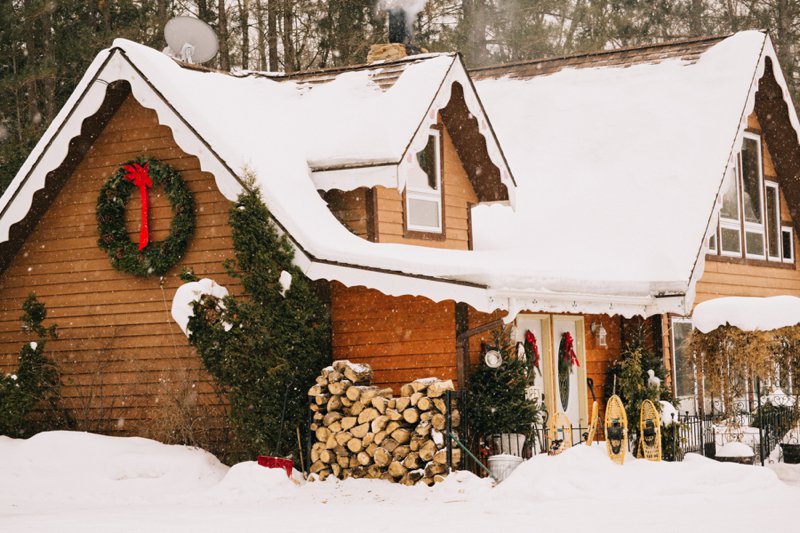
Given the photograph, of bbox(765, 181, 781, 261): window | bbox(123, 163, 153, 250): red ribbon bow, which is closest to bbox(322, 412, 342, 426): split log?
bbox(123, 163, 153, 250): red ribbon bow

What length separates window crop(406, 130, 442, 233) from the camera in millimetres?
17328

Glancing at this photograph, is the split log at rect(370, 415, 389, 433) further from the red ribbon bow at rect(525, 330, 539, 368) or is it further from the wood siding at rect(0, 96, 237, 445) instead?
the red ribbon bow at rect(525, 330, 539, 368)

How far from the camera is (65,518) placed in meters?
12.1

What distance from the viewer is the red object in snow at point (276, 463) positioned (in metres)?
14.2

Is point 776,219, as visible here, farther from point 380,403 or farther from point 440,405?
point 380,403

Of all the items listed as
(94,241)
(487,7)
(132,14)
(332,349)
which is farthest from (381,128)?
(487,7)

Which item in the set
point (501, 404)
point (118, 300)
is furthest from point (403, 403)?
point (118, 300)

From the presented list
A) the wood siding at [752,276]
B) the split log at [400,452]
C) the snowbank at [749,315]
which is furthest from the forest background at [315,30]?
the split log at [400,452]

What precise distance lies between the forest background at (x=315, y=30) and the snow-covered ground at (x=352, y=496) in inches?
507

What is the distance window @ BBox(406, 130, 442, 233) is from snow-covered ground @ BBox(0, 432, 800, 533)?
180 inches

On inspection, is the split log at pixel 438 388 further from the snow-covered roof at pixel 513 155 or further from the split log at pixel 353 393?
the snow-covered roof at pixel 513 155

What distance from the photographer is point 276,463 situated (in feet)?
46.7

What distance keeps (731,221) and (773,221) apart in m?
1.66

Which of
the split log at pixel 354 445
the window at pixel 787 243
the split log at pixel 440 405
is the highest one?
the window at pixel 787 243
